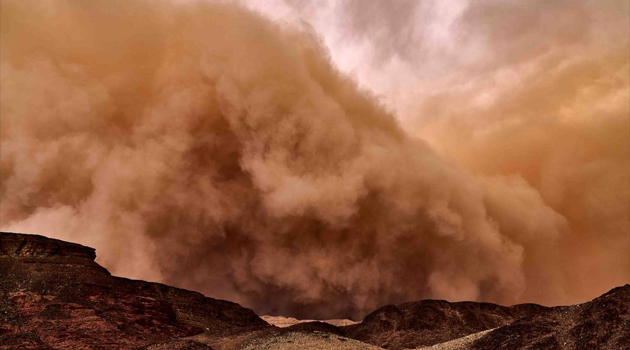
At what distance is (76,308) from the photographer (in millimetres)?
39500

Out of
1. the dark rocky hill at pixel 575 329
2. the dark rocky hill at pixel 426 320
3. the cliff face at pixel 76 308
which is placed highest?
the dark rocky hill at pixel 426 320

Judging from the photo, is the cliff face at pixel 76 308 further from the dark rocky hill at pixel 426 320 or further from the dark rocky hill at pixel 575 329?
the dark rocky hill at pixel 426 320

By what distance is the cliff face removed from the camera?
33812 millimetres

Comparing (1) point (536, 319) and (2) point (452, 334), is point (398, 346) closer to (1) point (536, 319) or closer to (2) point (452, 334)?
(2) point (452, 334)

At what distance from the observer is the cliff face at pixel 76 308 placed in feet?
111

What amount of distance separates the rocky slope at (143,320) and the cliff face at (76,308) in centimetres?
7

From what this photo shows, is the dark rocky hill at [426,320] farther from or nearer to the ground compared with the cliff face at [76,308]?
farther from the ground

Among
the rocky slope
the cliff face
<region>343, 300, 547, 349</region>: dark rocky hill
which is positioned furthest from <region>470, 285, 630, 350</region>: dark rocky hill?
<region>343, 300, 547, 349</region>: dark rocky hill

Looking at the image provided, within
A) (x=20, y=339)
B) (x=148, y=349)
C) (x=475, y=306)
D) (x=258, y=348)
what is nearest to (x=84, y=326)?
(x=20, y=339)

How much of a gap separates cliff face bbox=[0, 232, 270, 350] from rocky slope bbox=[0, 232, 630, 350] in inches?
2.8

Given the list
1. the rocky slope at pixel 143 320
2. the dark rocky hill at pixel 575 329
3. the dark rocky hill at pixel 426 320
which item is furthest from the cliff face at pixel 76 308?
the dark rocky hill at pixel 426 320

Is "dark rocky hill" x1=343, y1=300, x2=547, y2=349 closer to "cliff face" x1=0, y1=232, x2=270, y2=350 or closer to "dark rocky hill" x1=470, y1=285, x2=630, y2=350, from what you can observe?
"cliff face" x1=0, y1=232, x2=270, y2=350

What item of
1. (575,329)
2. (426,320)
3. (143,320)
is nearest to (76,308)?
(143,320)

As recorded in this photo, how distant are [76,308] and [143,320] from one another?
6030mm
